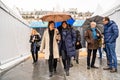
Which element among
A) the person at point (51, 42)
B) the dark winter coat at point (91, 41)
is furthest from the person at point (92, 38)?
the person at point (51, 42)

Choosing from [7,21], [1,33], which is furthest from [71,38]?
[7,21]

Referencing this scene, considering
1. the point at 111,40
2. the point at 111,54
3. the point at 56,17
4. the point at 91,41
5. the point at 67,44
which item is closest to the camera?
the point at 67,44

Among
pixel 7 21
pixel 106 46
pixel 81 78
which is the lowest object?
pixel 81 78

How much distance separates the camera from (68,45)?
1015 cm

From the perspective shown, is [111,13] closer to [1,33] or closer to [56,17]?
[56,17]

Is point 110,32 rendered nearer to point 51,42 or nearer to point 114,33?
point 114,33

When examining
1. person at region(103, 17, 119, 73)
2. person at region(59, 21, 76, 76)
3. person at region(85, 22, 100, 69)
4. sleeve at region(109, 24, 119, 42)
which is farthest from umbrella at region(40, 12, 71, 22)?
sleeve at region(109, 24, 119, 42)

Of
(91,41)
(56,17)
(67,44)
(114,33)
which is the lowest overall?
(67,44)

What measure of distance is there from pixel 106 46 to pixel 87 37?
1113 millimetres

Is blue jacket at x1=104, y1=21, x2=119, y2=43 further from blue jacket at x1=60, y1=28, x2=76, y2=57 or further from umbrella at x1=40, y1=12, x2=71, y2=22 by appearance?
umbrella at x1=40, y1=12, x2=71, y2=22

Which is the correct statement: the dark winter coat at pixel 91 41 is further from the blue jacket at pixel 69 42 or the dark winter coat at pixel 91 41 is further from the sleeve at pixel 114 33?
the blue jacket at pixel 69 42

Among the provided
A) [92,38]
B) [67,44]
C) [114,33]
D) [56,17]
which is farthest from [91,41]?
[67,44]

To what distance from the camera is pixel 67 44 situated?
10.1 metres

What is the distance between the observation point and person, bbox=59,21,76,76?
1015cm
